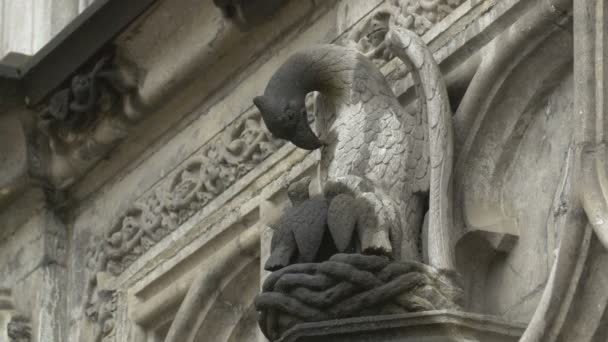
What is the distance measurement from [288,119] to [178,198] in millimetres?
1132

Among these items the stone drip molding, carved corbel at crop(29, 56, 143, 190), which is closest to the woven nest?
the stone drip molding

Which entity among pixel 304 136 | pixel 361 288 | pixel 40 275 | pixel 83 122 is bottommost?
pixel 361 288

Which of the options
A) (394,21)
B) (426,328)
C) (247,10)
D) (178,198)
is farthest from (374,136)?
(178,198)

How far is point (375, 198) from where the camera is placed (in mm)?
6711

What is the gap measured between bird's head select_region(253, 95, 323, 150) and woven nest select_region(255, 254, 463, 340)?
497 millimetres

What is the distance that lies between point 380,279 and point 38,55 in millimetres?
2146

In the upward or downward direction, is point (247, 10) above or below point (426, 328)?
above

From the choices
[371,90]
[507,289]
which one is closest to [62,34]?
[371,90]

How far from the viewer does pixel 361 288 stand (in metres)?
6.54

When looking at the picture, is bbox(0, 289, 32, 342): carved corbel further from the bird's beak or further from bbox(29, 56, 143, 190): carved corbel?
the bird's beak

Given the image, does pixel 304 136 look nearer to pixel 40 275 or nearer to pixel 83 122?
pixel 83 122

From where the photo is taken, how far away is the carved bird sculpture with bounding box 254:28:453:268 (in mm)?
6691

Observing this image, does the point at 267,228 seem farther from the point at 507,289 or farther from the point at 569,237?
the point at 569,237

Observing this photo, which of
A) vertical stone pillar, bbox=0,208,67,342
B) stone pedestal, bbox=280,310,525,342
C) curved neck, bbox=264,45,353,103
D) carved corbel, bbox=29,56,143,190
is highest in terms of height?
carved corbel, bbox=29,56,143,190
